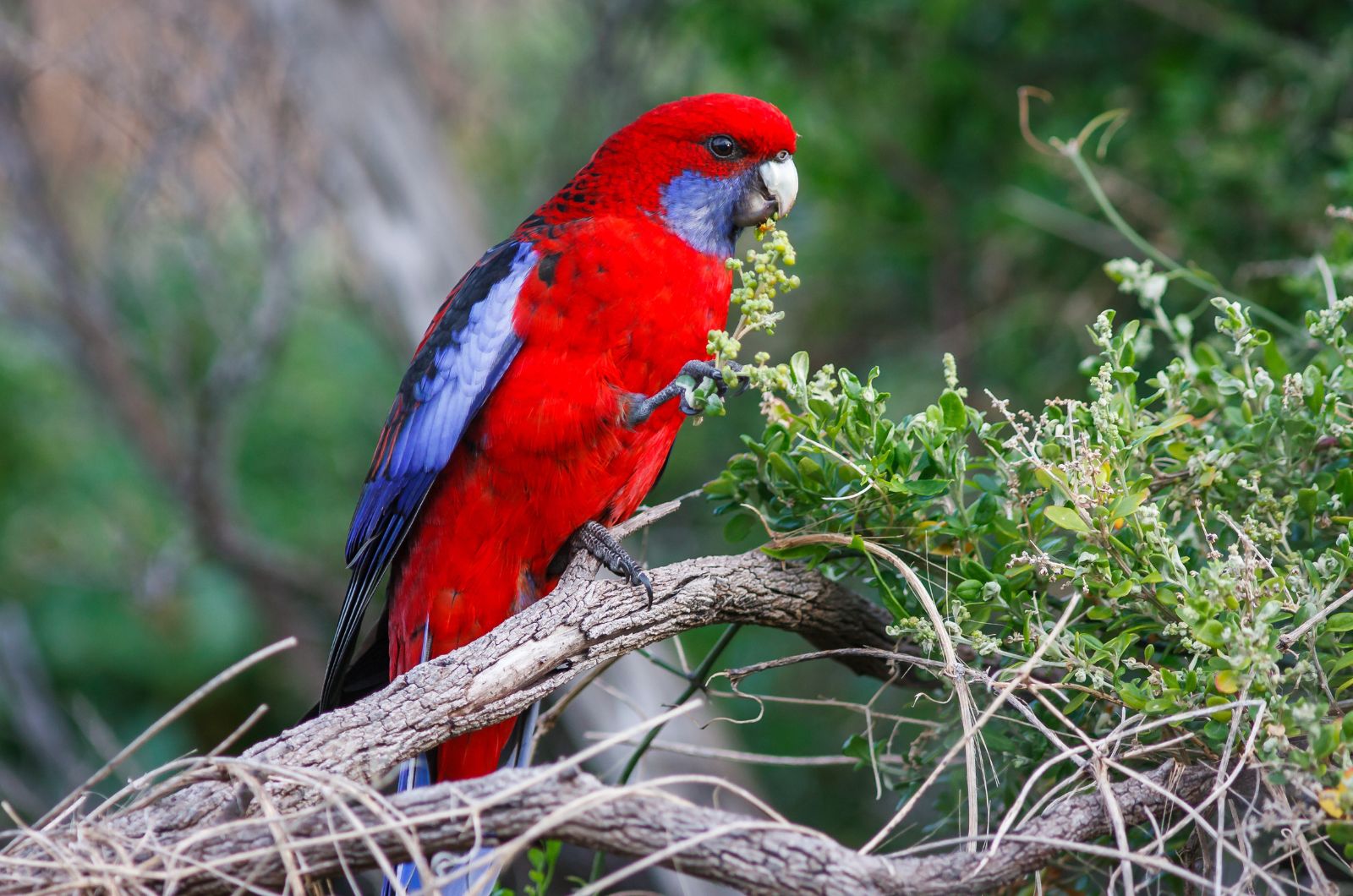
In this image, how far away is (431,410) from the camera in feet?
7.13

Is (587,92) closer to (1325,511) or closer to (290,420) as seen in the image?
(290,420)

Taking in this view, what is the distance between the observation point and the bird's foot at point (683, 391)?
6.34 ft

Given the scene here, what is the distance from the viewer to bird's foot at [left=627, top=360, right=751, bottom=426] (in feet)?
6.34

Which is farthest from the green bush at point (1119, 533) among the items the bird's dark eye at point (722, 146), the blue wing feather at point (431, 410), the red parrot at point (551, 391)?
the bird's dark eye at point (722, 146)

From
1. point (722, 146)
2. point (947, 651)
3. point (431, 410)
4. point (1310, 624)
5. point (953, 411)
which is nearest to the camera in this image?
point (1310, 624)

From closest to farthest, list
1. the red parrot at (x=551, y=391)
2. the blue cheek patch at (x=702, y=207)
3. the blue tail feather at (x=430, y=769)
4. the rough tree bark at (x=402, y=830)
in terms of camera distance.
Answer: the rough tree bark at (x=402, y=830)
the blue tail feather at (x=430, y=769)
the red parrot at (x=551, y=391)
the blue cheek patch at (x=702, y=207)

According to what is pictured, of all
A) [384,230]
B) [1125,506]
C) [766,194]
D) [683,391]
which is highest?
[384,230]

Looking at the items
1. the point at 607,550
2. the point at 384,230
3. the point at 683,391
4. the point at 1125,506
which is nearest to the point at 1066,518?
the point at 1125,506

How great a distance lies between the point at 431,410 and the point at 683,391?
505 mm

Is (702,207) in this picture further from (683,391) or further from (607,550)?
(607,550)

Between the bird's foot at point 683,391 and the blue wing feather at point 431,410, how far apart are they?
0.83 feet

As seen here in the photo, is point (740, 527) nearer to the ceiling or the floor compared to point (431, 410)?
nearer to the floor

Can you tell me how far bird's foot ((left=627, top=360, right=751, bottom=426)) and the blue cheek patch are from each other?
0.28m

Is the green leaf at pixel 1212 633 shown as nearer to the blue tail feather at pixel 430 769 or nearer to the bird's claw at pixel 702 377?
the bird's claw at pixel 702 377
